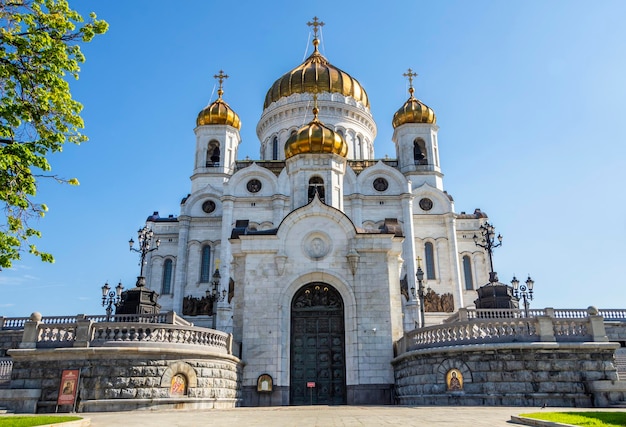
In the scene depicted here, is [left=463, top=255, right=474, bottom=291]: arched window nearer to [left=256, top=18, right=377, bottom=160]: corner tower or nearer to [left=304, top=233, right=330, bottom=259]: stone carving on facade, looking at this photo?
[left=256, top=18, right=377, bottom=160]: corner tower

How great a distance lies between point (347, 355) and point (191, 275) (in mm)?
23087

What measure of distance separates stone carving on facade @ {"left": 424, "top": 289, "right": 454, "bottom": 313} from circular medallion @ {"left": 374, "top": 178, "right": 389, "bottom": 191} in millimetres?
8757

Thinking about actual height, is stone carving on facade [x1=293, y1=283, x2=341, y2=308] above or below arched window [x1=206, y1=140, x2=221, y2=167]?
below

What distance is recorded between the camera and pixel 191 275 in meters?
39.9

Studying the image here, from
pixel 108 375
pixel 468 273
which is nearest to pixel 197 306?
pixel 468 273

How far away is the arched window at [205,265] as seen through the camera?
39906 mm

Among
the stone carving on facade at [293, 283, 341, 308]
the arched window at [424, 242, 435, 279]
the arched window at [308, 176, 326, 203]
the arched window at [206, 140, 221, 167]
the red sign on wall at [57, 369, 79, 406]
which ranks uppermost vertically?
the arched window at [206, 140, 221, 167]

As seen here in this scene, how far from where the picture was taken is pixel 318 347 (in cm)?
1964

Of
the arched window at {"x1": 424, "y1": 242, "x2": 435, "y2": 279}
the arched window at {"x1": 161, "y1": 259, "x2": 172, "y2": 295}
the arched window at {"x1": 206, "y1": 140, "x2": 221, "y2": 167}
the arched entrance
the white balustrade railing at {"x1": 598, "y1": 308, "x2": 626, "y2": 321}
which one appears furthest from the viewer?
the arched window at {"x1": 206, "y1": 140, "x2": 221, "y2": 167}

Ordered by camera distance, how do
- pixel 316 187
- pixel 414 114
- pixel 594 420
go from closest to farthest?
pixel 594 420, pixel 316 187, pixel 414 114

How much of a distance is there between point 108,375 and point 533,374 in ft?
38.5

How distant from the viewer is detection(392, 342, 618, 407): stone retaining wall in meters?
14.6

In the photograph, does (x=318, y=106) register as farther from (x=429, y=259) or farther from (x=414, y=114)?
(x=429, y=259)

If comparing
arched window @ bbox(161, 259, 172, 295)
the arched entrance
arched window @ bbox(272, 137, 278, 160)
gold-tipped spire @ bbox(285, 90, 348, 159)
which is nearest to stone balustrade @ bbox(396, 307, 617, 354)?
the arched entrance
